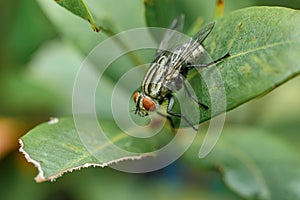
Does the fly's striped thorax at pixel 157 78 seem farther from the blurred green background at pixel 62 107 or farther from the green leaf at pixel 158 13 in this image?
the blurred green background at pixel 62 107

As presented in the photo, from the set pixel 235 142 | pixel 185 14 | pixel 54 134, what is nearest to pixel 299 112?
pixel 235 142

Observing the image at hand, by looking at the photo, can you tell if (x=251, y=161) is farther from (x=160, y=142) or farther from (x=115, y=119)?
(x=115, y=119)

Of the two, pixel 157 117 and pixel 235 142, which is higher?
pixel 235 142

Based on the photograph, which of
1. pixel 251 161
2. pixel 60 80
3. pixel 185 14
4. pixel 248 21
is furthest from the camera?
pixel 60 80

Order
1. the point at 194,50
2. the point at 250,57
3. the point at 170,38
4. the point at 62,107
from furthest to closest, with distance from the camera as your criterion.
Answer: the point at 62,107 < the point at 170,38 < the point at 194,50 < the point at 250,57

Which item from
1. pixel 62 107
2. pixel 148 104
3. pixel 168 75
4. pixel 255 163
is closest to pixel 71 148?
pixel 148 104

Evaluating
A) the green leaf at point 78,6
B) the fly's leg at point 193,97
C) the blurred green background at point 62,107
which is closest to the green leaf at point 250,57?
the fly's leg at point 193,97

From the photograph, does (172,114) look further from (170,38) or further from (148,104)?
(170,38)
